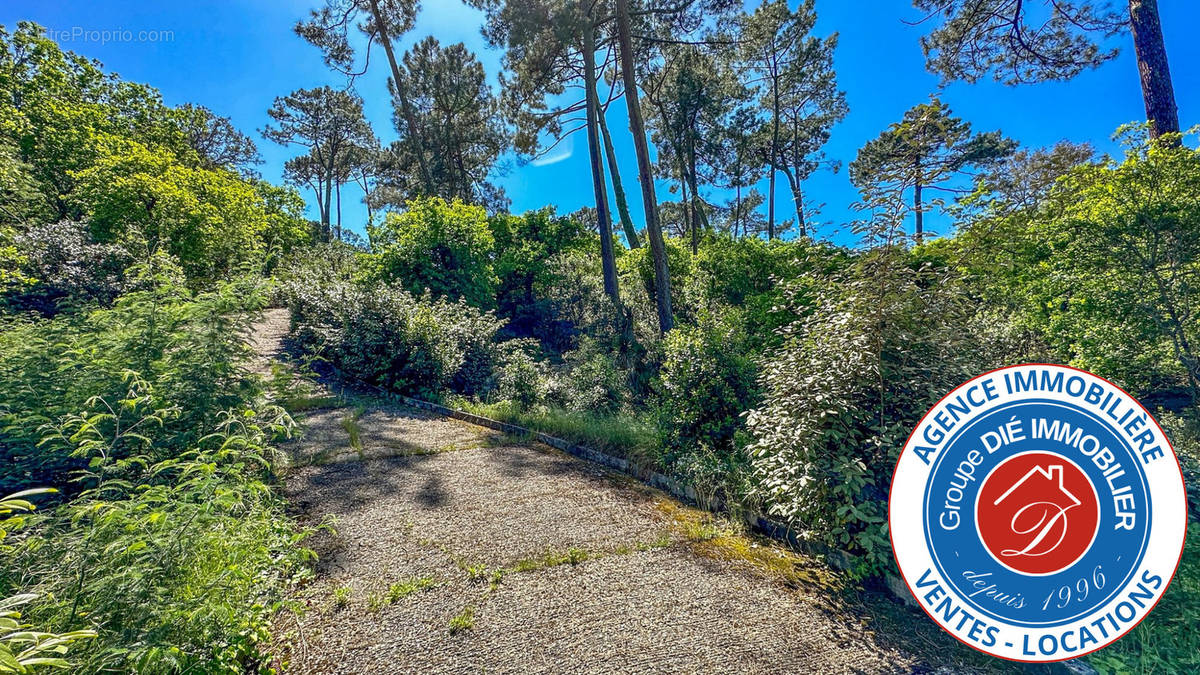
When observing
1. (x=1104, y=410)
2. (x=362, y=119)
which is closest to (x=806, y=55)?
(x=1104, y=410)

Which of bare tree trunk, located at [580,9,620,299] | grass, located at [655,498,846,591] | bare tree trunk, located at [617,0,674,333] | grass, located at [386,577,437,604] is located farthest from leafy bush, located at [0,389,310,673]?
bare tree trunk, located at [580,9,620,299]

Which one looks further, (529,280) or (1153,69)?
(529,280)

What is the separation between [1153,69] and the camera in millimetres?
5195

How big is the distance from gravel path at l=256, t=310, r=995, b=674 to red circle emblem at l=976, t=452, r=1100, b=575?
541 mm

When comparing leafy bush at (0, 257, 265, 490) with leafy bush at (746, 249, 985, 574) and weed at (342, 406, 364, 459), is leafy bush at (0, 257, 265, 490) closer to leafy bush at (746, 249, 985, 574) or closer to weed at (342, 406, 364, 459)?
weed at (342, 406, 364, 459)

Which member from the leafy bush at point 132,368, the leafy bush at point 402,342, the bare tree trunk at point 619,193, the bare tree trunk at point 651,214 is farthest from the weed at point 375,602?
the bare tree trunk at point 619,193

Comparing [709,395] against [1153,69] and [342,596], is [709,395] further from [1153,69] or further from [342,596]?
[1153,69]

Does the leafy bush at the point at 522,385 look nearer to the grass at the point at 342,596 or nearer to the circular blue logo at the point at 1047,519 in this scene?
the grass at the point at 342,596

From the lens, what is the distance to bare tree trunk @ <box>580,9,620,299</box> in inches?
379

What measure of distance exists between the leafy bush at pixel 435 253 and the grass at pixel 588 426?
176 inches

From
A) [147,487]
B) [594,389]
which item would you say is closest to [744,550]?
[147,487]

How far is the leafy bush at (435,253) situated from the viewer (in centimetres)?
986

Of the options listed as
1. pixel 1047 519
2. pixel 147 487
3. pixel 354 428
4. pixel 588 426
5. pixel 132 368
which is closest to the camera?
pixel 1047 519

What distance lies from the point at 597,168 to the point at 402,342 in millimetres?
6742
